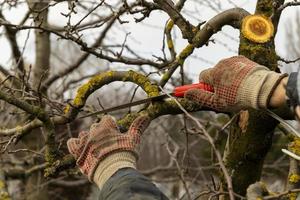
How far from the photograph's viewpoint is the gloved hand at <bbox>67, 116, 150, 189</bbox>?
1985 mm

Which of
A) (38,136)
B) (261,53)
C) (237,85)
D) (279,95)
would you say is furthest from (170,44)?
(38,136)

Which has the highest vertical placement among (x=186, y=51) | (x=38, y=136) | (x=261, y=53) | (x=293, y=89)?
(x=38, y=136)

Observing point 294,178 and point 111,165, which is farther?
point 294,178

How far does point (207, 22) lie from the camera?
297cm

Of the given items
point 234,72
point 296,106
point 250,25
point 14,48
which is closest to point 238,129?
point 250,25

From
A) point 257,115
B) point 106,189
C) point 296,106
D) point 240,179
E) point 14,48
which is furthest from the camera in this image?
point 14,48

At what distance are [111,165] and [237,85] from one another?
0.54 m

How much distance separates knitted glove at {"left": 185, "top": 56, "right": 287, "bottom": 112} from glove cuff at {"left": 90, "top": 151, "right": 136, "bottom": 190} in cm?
37

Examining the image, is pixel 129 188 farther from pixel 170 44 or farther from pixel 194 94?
pixel 170 44

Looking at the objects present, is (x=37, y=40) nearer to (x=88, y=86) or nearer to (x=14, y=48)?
(x=14, y=48)

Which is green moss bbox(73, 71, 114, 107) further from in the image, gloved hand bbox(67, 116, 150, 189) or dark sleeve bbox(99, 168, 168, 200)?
dark sleeve bbox(99, 168, 168, 200)

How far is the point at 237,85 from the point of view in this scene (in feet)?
6.40

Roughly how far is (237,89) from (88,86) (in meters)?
1.16

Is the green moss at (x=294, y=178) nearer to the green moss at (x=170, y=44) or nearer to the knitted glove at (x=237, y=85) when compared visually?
the knitted glove at (x=237, y=85)
